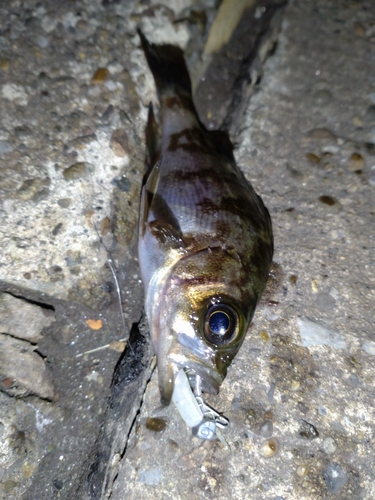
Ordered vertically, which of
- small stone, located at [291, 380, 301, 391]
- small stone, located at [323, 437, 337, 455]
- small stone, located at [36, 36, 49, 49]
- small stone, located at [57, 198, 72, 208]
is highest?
small stone, located at [36, 36, 49, 49]

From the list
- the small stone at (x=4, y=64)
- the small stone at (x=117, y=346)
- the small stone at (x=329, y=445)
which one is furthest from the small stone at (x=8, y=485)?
the small stone at (x=4, y=64)

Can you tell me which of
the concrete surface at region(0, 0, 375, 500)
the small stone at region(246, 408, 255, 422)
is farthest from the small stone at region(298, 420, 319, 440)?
the small stone at region(246, 408, 255, 422)

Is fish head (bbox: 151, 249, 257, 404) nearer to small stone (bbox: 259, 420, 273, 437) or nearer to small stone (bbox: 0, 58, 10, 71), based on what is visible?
small stone (bbox: 259, 420, 273, 437)

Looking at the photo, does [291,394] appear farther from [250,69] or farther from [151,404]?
[250,69]

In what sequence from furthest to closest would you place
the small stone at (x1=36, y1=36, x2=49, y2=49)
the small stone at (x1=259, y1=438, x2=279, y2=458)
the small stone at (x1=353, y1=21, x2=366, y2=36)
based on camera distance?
the small stone at (x1=353, y1=21, x2=366, y2=36), the small stone at (x1=36, y1=36, x2=49, y2=49), the small stone at (x1=259, y1=438, x2=279, y2=458)

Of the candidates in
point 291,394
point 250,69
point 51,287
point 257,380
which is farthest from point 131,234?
point 250,69

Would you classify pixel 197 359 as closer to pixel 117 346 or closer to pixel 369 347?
pixel 117 346
